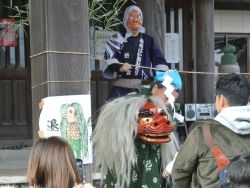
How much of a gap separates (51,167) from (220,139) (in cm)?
111

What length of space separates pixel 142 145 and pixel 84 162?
455 millimetres

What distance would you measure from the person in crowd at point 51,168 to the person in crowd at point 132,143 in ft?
3.62

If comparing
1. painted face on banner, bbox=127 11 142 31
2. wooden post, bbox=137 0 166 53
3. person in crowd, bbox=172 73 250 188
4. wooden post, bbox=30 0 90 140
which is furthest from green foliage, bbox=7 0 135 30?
person in crowd, bbox=172 73 250 188

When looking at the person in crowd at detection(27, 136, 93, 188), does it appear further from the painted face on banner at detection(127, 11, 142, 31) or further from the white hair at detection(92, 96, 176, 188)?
the painted face on banner at detection(127, 11, 142, 31)

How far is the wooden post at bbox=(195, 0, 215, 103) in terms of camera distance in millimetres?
8680

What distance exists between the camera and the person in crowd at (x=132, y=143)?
3855 mm

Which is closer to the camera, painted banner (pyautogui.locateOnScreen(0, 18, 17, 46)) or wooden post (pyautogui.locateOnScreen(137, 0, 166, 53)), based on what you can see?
wooden post (pyautogui.locateOnScreen(137, 0, 166, 53))

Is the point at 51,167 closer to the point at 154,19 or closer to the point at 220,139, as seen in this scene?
the point at 220,139

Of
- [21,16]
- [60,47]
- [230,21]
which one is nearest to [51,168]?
[60,47]

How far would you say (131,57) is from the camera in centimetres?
630

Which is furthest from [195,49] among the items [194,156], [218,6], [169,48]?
[194,156]

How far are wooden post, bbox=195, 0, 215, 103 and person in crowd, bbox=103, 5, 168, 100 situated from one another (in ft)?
7.99

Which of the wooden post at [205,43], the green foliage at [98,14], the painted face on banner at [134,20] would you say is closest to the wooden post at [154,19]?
the green foliage at [98,14]

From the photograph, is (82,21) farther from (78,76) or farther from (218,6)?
(218,6)
